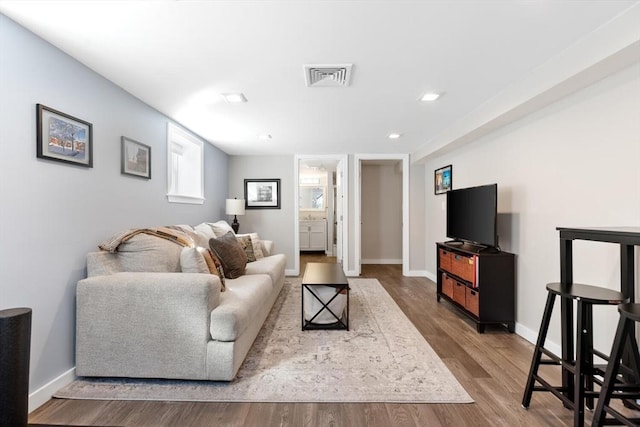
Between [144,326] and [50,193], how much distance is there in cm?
102

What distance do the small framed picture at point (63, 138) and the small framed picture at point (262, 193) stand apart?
330 centimetres

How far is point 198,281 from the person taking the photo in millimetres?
1936

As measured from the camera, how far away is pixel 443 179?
455 cm

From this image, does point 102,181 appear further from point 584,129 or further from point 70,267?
point 584,129

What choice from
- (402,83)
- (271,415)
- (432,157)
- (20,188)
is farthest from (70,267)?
(432,157)

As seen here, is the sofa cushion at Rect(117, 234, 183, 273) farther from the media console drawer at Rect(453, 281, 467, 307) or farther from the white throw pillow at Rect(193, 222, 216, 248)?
the media console drawer at Rect(453, 281, 467, 307)

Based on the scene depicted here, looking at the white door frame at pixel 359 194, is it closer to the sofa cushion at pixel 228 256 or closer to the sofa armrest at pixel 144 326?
the sofa cushion at pixel 228 256

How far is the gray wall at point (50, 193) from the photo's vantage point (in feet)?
5.34

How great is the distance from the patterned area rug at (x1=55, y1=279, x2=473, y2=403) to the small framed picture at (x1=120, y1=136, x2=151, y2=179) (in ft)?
5.33

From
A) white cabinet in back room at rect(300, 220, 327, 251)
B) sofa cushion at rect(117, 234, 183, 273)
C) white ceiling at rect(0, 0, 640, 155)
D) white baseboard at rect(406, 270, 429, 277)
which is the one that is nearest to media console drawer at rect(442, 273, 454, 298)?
white baseboard at rect(406, 270, 429, 277)

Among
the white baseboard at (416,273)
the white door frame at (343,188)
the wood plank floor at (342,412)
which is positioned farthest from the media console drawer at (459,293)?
the white door frame at (343,188)

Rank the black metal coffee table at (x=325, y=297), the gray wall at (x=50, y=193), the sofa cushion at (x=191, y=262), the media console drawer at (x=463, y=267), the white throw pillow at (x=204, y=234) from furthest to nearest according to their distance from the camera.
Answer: the white throw pillow at (x=204, y=234) → the media console drawer at (x=463, y=267) → the black metal coffee table at (x=325, y=297) → the sofa cushion at (x=191, y=262) → the gray wall at (x=50, y=193)

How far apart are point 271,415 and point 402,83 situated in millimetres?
2514

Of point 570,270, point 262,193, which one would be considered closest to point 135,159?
point 262,193
